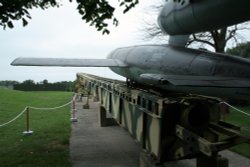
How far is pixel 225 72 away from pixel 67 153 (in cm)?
450

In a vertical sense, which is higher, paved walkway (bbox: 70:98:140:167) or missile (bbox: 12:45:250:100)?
missile (bbox: 12:45:250:100)

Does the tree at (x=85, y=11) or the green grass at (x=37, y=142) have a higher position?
the tree at (x=85, y=11)

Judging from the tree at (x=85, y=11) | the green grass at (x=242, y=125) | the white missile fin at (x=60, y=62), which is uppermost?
the tree at (x=85, y=11)

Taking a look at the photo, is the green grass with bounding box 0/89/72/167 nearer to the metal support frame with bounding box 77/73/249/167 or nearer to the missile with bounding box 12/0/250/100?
the missile with bounding box 12/0/250/100

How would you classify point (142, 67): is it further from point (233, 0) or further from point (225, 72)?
point (233, 0)

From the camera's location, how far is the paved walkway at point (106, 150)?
25.0 feet

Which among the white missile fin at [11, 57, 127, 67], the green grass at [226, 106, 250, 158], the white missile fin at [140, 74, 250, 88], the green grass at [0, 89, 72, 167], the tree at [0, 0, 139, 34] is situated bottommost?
the green grass at [0, 89, 72, 167]

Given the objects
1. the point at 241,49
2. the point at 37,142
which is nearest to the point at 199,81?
the point at 37,142

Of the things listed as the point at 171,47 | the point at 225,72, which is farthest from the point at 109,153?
Answer: the point at 225,72

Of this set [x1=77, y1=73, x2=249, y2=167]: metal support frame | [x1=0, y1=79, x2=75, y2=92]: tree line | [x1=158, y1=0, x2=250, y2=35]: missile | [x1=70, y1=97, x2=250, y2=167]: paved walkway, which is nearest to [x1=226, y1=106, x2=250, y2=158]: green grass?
[x1=70, y1=97, x2=250, y2=167]: paved walkway

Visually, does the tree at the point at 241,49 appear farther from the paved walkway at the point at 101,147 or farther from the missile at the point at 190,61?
the missile at the point at 190,61

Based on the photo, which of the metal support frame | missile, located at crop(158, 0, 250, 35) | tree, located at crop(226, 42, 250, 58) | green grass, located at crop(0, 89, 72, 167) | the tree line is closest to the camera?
the metal support frame

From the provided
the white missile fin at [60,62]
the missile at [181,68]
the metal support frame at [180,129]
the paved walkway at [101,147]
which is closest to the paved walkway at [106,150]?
the paved walkway at [101,147]

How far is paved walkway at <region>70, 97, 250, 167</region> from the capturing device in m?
7.63
